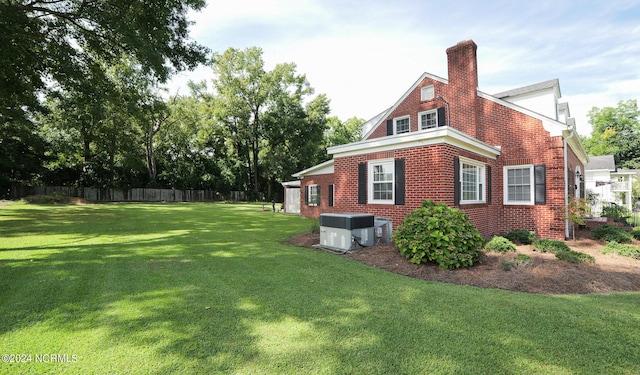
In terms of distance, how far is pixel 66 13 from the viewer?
9.67 metres

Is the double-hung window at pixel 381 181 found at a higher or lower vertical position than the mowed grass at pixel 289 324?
higher

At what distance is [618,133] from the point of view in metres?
40.2

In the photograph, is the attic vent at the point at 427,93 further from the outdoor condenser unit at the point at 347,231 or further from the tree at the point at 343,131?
the tree at the point at 343,131

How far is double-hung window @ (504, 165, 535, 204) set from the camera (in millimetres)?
9898

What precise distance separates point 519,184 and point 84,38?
17087mm

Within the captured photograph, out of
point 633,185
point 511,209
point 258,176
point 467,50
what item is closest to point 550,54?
point 467,50

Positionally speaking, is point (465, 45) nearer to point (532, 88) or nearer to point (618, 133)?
point (532, 88)

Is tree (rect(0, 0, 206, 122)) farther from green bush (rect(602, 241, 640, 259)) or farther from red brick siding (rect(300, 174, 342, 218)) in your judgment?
green bush (rect(602, 241, 640, 259))

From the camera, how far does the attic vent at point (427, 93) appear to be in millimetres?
12477

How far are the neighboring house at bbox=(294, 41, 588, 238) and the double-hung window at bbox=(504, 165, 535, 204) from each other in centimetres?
3

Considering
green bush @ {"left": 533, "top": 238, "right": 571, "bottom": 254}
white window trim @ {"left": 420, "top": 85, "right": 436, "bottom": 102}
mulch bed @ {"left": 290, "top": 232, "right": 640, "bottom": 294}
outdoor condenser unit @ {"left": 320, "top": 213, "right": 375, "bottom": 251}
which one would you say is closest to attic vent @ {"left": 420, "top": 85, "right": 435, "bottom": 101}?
white window trim @ {"left": 420, "top": 85, "right": 436, "bottom": 102}

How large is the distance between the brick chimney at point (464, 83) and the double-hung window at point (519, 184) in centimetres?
182

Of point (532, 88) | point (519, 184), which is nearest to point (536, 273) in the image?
point (519, 184)

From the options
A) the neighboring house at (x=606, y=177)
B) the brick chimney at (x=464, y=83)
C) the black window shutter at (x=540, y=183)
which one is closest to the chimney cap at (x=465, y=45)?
the brick chimney at (x=464, y=83)
